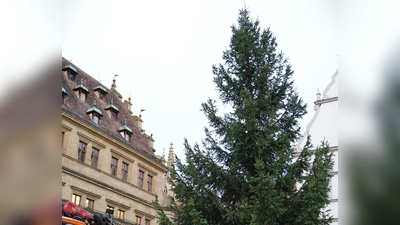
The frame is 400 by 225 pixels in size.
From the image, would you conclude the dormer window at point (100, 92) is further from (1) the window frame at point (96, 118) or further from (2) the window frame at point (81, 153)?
(2) the window frame at point (81, 153)

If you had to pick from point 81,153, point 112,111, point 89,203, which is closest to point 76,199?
point 89,203

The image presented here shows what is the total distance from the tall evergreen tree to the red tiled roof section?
844 centimetres

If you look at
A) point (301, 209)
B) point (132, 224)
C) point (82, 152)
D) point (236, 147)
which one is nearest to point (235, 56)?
point (236, 147)

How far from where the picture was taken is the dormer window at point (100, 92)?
19.1 m

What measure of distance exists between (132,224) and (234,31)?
11.0 m

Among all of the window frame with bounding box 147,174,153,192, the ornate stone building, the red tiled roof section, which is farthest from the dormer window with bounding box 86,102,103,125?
the window frame with bounding box 147,174,153,192

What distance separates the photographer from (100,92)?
1934cm

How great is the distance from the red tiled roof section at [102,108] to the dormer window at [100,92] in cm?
17

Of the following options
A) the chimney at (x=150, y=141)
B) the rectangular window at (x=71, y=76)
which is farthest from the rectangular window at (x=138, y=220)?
the rectangular window at (x=71, y=76)

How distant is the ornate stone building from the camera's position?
15.0 meters

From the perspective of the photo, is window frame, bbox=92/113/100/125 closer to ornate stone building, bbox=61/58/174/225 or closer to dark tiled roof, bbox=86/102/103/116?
ornate stone building, bbox=61/58/174/225

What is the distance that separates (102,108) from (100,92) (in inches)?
41.7

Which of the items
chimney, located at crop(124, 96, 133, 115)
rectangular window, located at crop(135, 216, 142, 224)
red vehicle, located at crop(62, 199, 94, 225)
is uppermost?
chimney, located at crop(124, 96, 133, 115)
